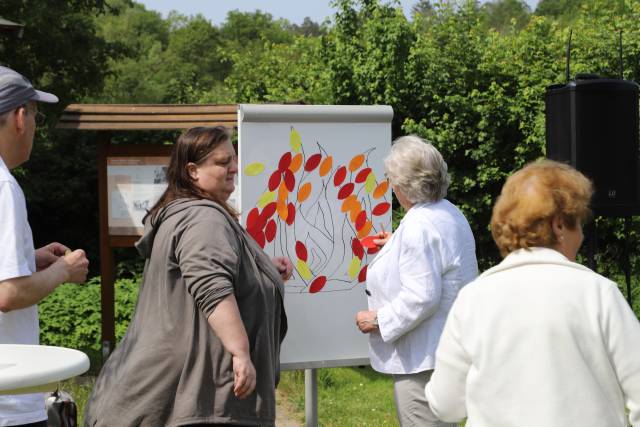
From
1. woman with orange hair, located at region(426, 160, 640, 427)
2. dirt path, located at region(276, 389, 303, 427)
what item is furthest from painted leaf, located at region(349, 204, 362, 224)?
dirt path, located at region(276, 389, 303, 427)

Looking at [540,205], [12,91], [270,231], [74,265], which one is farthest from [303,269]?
[540,205]

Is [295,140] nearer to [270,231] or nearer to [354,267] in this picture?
[270,231]

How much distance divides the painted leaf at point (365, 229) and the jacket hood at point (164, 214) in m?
1.60

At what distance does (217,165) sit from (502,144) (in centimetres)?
878

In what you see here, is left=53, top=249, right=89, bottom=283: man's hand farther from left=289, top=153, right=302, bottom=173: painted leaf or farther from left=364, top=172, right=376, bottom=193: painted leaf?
left=364, top=172, right=376, bottom=193: painted leaf

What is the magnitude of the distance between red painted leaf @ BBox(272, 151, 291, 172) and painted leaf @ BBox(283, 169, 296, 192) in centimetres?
2

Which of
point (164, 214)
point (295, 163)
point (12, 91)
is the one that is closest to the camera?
point (12, 91)

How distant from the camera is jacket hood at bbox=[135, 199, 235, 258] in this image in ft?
9.30

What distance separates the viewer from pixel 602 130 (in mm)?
5285

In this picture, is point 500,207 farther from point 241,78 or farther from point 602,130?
point 241,78

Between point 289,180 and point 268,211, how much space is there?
0.19 m

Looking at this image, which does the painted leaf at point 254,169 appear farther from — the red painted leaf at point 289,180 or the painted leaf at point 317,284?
the painted leaf at point 317,284

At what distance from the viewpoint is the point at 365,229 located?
443 centimetres

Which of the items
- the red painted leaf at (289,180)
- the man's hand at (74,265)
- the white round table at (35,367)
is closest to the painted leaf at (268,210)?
the red painted leaf at (289,180)
